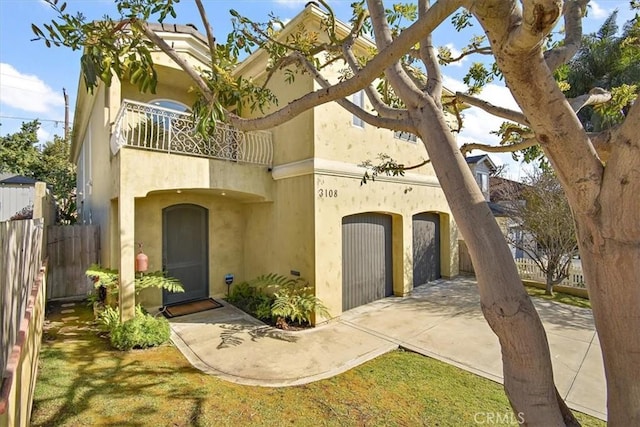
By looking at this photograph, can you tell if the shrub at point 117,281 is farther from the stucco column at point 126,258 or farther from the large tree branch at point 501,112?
the large tree branch at point 501,112

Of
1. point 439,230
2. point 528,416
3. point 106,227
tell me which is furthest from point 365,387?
point 439,230

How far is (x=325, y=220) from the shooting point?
7.60 metres

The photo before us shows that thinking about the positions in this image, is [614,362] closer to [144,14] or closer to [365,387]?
[365,387]

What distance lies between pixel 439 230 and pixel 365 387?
8.90 m

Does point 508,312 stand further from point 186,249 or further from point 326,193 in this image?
point 186,249

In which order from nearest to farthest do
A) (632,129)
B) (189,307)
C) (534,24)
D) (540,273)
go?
1. (534,24)
2. (632,129)
3. (189,307)
4. (540,273)

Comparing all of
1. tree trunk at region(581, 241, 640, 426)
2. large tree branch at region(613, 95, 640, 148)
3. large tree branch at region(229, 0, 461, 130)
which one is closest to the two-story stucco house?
large tree branch at region(229, 0, 461, 130)

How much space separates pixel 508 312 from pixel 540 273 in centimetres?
1140

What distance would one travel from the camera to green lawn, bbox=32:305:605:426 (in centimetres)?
389

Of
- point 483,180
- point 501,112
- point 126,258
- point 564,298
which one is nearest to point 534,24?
point 501,112

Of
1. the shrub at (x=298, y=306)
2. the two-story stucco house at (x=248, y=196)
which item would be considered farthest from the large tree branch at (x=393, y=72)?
the shrub at (x=298, y=306)

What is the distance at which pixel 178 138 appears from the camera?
23.4 feet

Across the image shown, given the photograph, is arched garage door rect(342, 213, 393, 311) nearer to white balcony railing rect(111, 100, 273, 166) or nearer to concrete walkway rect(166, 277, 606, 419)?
concrete walkway rect(166, 277, 606, 419)

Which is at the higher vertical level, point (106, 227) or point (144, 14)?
point (144, 14)
